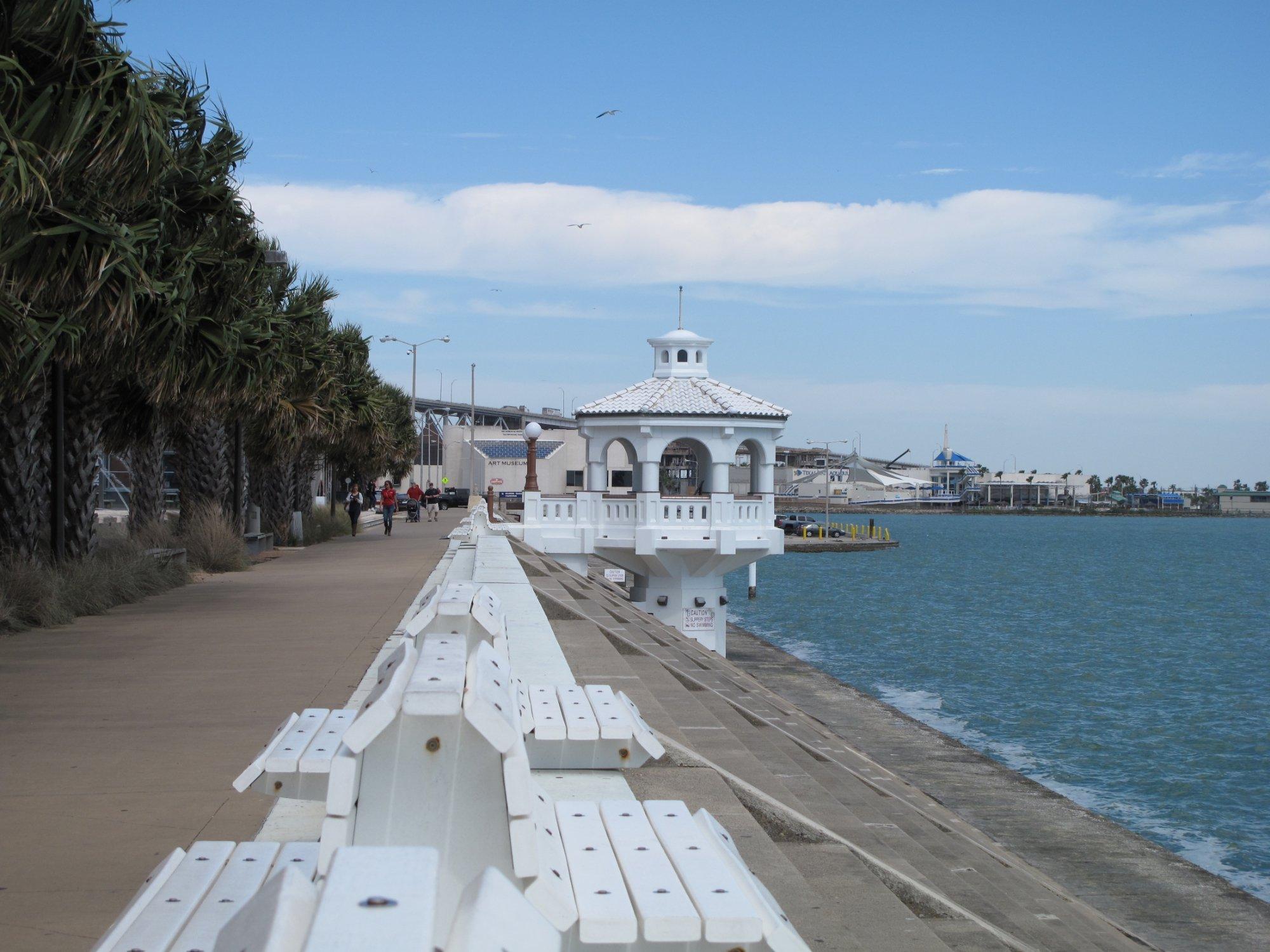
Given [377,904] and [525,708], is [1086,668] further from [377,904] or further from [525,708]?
[377,904]

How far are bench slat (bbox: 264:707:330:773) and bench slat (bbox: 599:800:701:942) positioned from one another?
1.33 m

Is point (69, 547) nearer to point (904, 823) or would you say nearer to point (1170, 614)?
point (904, 823)

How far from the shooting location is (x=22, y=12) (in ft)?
33.8

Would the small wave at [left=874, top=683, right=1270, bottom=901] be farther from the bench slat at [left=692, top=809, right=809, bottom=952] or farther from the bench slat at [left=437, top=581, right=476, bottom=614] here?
the bench slat at [left=692, top=809, right=809, bottom=952]

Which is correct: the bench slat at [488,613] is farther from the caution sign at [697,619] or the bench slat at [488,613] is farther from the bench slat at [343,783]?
the caution sign at [697,619]

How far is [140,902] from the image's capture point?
295cm

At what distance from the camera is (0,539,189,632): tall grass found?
1438 centimetres

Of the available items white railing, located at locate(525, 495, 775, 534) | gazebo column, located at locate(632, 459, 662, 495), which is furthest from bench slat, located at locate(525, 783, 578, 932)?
gazebo column, located at locate(632, 459, 662, 495)

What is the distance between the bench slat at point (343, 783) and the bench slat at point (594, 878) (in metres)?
0.60

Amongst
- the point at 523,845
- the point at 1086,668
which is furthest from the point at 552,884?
the point at 1086,668

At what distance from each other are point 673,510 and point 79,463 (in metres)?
12.4

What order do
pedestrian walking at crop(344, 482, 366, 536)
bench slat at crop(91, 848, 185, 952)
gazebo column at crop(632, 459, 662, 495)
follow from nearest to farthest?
bench slat at crop(91, 848, 185, 952) < gazebo column at crop(632, 459, 662, 495) < pedestrian walking at crop(344, 482, 366, 536)

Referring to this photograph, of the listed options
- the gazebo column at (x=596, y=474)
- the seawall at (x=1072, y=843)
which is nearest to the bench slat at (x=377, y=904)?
the seawall at (x=1072, y=843)

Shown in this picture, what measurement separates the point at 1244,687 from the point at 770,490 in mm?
17408
